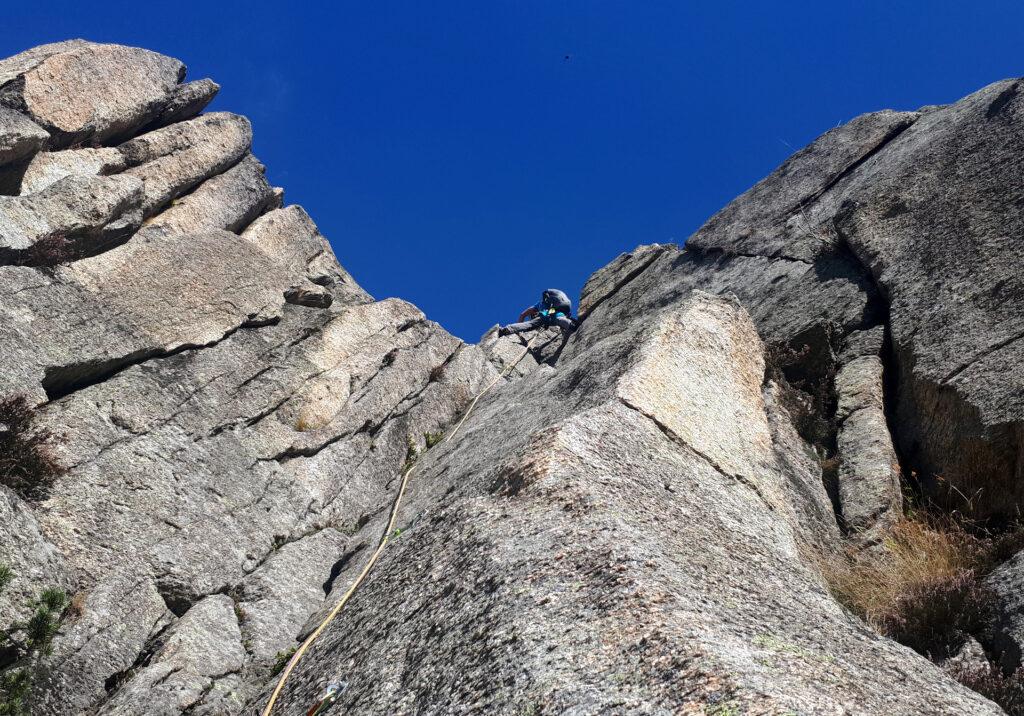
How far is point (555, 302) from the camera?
3017cm

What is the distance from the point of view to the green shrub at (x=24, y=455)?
11688 mm

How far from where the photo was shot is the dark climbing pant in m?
28.3

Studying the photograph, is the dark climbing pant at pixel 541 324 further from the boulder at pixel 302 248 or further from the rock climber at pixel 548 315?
the boulder at pixel 302 248

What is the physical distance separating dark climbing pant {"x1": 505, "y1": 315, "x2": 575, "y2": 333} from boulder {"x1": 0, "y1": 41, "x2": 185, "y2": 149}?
12.7 metres

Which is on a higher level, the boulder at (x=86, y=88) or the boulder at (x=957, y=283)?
the boulder at (x=86, y=88)

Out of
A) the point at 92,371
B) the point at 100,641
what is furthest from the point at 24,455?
the point at 100,641

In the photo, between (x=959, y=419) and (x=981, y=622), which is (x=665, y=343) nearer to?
(x=959, y=419)

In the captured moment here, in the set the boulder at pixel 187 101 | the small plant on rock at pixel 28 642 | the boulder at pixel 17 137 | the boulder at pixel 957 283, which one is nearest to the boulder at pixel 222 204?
the boulder at pixel 187 101

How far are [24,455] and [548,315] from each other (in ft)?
64.0

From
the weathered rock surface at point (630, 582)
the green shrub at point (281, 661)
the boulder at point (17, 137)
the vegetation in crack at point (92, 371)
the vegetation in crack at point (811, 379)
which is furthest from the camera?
the boulder at point (17, 137)

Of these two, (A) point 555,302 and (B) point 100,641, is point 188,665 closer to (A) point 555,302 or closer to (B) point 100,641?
(B) point 100,641

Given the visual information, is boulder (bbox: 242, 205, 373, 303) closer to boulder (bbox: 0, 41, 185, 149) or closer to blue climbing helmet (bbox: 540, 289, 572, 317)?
boulder (bbox: 0, 41, 185, 149)

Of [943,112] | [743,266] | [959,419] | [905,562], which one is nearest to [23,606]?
[905,562]

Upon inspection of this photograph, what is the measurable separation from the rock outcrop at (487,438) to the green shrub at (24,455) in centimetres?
22
